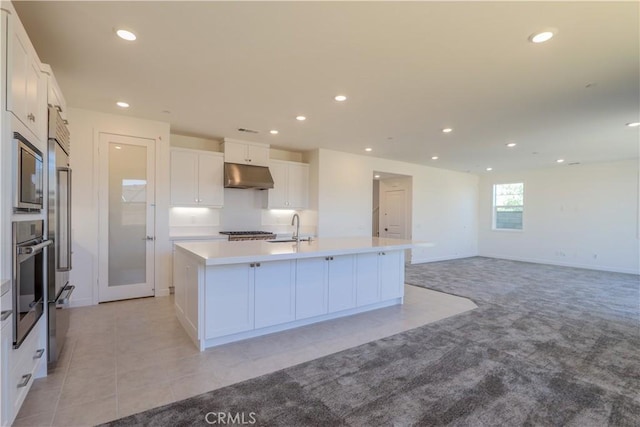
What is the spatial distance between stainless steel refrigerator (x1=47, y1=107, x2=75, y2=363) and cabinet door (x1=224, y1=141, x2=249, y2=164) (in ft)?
9.15

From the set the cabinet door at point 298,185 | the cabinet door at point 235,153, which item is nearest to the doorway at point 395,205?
the cabinet door at point 298,185

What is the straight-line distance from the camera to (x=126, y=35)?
2.39 meters

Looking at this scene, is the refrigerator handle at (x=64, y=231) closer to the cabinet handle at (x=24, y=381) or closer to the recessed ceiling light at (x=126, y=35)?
the cabinet handle at (x=24, y=381)

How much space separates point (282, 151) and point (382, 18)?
475cm

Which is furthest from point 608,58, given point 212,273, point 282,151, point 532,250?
point 532,250

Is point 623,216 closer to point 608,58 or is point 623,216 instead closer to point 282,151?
point 608,58

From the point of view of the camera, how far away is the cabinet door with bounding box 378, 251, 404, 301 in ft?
13.6

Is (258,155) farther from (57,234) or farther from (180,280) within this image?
(57,234)

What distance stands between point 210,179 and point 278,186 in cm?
136

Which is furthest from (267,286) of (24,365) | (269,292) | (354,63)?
(354,63)

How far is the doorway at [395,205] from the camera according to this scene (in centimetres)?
832

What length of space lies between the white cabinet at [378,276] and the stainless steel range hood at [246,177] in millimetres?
2590

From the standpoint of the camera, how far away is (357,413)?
2008mm

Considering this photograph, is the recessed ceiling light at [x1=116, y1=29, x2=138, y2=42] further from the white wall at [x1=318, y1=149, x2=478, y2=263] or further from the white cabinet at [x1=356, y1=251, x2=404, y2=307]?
the white wall at [x1=318, y1=149, x2=478, y2=263]
